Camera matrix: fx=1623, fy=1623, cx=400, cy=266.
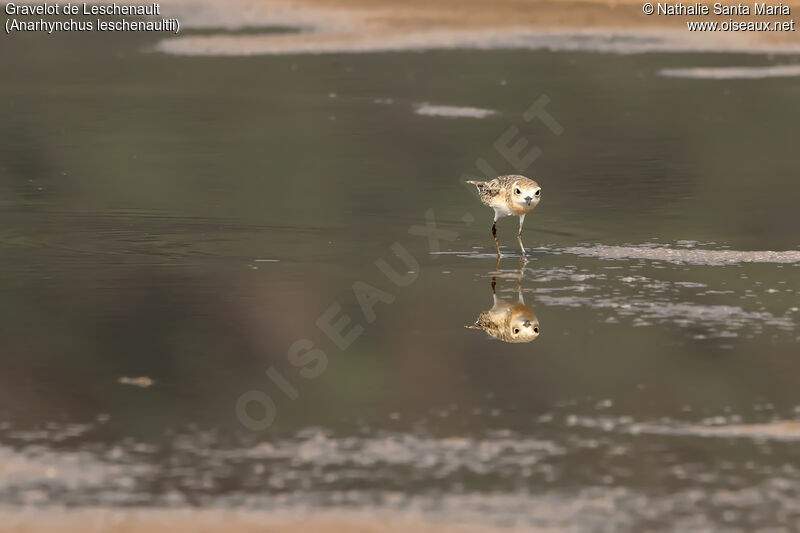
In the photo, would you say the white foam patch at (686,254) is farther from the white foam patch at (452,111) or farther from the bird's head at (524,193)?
the white foam patch at (452,111)

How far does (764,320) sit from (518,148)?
390 inches

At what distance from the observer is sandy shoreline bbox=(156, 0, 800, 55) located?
101ft

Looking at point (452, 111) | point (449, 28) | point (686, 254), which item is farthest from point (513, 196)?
point (449, 28)

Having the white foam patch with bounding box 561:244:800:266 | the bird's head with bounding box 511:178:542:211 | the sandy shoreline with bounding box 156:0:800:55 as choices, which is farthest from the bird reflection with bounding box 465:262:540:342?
the sandy shoreline with bounding box 156:0:800:55

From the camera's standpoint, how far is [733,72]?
90.2 feet

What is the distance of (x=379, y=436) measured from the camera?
326 inches

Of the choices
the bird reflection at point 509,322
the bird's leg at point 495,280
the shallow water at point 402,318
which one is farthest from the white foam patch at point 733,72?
the bird reflection at point 509,322

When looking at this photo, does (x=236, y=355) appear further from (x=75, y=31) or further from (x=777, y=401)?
(x=75, y=31)

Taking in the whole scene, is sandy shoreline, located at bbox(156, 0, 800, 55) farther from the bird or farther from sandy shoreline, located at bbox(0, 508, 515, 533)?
sandy shoreline, located at bbox(0, 508, 515, 533)

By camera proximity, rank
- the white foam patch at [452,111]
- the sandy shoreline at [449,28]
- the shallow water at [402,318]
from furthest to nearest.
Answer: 1. the sandy shoreline at [449,28]
2. the white foam patch at [452,111]
3. the shallow water at [402,318]

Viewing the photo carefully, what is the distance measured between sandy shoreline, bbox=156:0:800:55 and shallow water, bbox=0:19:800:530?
326 inches

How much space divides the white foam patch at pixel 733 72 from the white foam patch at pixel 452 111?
5214mm

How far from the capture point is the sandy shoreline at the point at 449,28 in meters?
30.6

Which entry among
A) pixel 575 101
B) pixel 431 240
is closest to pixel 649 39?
pixel 575 101
